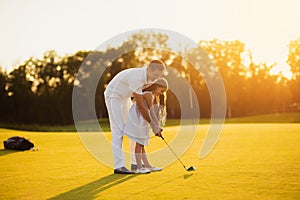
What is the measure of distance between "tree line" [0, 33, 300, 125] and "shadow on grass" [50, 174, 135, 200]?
32.3 meters

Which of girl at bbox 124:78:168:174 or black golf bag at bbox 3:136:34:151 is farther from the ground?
girl at bbox 124:78:168:174

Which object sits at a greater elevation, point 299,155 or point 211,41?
point 211,41

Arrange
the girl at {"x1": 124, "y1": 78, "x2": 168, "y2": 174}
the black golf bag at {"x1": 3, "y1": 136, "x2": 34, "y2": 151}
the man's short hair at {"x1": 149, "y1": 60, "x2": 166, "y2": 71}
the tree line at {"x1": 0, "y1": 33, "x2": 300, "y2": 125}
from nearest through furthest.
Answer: the man's short hair at {"x1": 149, "y1": 60, "x2": 166, "y2": 71} → the girl at {"x1": 124, "y1": 78, "x2": 168, "y2": 174} → the black golf bag at {"x1": 3, "y1": 136, "x2": 34, "y2": 151} → the tree line at {"x1": 0, "y1": 33, "x2": 300, "y2": 125}

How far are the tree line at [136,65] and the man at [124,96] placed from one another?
3143 cm

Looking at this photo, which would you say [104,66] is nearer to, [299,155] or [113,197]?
[299,155]

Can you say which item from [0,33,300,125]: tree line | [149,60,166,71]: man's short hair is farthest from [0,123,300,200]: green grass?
[0,33,300,125]: tree line

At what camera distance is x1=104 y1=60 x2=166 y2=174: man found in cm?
677

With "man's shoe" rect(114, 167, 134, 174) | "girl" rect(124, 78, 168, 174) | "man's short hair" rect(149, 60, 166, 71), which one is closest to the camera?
"man's short hair" rect(149, 60, 166, 71)

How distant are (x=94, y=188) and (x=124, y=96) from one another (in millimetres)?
2038

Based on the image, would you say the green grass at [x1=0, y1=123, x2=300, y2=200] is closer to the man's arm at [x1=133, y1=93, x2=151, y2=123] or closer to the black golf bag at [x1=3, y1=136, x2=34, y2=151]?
the man's arm at [x1=133, y1=93, x2=151, y2=123]

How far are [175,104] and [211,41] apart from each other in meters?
16.3

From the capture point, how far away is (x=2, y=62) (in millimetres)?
44094

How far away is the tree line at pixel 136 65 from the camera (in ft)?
137

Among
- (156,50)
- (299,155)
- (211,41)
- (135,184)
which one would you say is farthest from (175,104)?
(135,184)
